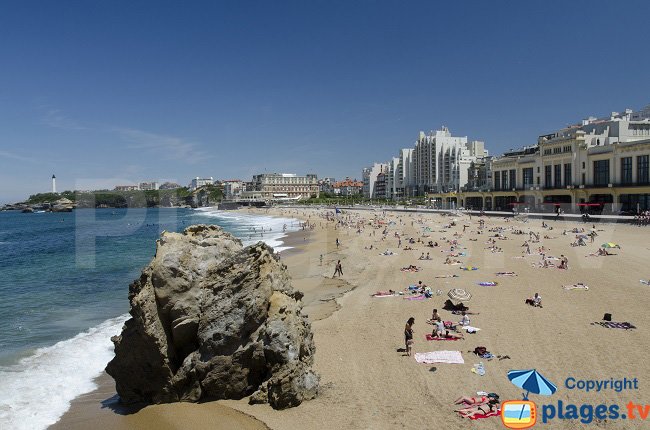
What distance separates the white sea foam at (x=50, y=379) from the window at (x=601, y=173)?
51.6 metres

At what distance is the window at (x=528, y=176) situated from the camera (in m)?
60.8

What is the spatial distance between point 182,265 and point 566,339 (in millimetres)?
9790

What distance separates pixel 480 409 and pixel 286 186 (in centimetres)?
18103

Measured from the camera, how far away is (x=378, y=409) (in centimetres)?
811

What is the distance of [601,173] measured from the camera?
48.9 meters

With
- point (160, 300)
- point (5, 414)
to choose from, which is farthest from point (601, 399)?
point (5, 414)

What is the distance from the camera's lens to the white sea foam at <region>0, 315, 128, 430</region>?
9164mm

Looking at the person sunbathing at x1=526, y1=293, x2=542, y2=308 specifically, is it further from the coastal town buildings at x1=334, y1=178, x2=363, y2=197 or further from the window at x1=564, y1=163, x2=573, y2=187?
the coastal town buildings at x1=334, y1=178, x2=363, y2=197

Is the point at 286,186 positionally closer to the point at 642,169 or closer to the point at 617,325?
the point at 642,169

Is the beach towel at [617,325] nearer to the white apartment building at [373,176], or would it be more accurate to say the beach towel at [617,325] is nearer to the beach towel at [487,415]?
the beach towel at [487,415]

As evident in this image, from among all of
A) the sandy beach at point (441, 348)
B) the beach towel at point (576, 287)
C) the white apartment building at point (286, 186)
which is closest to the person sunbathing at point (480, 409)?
the sandy beach at point (441, 348)

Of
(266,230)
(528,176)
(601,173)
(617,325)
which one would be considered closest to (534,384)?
(617,325)

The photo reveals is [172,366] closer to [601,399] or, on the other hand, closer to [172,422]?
[172,422]

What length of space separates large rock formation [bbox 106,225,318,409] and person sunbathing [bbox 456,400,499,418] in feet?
9.50
